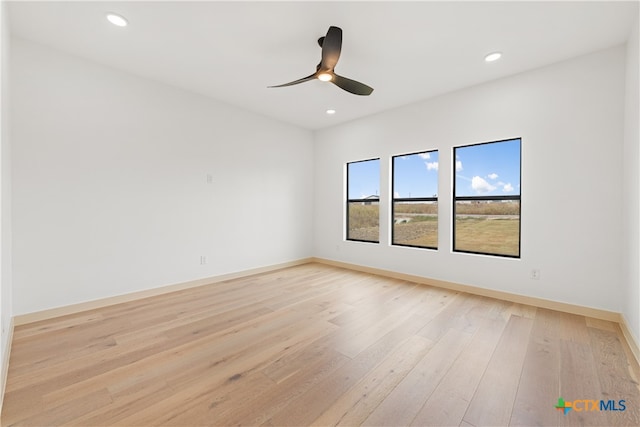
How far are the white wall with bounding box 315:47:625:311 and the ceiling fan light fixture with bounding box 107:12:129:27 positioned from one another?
3.17 m

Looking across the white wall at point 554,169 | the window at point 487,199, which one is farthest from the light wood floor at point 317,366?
the window at point 487,199

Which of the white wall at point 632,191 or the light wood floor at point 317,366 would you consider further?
the white wall at point 632,191

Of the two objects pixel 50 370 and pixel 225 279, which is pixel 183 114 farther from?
pixel 50 370

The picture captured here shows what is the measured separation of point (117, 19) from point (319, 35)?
1.80m

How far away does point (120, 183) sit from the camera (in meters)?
3.16

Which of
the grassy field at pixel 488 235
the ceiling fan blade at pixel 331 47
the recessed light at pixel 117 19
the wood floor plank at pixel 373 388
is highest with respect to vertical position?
the recessed light at pixel 117 19

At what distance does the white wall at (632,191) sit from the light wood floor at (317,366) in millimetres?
347

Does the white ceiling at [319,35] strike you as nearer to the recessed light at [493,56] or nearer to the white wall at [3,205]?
the recessed light at [493,56]

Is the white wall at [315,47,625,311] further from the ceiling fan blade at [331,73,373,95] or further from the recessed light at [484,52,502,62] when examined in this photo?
the ceiling fan blade at [331,73,373,95]

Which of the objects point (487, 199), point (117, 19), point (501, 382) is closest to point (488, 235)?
point (487, 199)

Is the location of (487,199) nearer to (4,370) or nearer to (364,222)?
(364,222)

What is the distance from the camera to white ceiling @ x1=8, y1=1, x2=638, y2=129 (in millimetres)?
2172

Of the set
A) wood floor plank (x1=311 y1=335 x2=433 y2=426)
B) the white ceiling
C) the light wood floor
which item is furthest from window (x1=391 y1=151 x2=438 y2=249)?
wood floor plank (x1=311 y1=335 x2=433 y2=426)

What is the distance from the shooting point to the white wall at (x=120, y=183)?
2.64 meters
